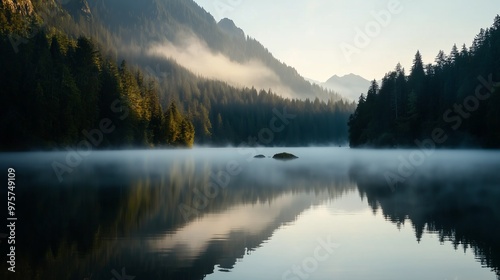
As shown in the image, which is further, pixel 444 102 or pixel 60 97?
pixel 444 102

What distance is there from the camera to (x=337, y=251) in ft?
48.1

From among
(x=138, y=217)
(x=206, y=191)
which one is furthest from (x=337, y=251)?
(x=206, y=191)

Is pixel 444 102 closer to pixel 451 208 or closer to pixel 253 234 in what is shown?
pixel 451 208

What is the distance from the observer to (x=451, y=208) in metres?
22.4

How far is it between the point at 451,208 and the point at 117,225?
16551mm

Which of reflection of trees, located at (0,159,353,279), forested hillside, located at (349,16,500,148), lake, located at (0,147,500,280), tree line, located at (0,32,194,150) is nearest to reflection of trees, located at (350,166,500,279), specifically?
lake, located at (0,147,500,280)

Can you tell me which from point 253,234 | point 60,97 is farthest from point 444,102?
point 253,234

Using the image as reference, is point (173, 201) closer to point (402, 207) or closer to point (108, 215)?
point (108, 215)

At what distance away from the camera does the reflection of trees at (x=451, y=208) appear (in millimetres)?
15545

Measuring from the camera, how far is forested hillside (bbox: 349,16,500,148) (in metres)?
98.1

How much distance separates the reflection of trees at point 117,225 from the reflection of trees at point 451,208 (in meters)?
4.27

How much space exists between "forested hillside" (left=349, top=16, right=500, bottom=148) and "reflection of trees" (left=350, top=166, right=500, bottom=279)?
6623 centimetres

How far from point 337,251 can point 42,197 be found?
18458 mm

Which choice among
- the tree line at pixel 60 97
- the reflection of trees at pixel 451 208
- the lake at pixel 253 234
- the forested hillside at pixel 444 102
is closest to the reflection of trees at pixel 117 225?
the lake at pixel 253 234
